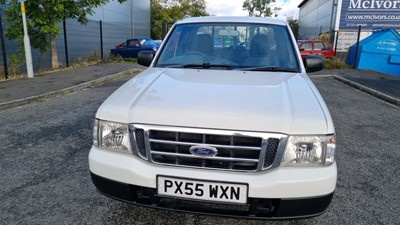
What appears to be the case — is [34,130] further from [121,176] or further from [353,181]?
[353,181]

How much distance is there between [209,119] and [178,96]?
0.43 metres

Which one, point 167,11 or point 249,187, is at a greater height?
point 167,11

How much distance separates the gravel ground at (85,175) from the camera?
279 cm

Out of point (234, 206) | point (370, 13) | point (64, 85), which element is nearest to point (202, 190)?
point (234, 206)

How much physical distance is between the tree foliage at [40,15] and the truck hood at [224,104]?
9649mm

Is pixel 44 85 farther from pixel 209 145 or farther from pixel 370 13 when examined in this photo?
pixel 370 13

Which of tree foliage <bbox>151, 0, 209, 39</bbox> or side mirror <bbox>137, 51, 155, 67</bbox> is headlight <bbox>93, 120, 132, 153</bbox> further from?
tree foliage <bbox>151, 0, 209, 39</bbox>

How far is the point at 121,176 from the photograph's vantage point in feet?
7.45

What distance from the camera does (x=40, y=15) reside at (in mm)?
10938

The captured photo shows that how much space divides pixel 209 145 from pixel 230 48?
1.74 metres

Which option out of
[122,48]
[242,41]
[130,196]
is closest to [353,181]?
[242,41]

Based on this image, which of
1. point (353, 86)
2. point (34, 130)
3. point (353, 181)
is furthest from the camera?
point (353, 86)

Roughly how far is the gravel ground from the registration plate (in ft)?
2.14

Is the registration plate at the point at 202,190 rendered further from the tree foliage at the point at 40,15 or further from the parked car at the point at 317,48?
the parked car at the point at 317,48
